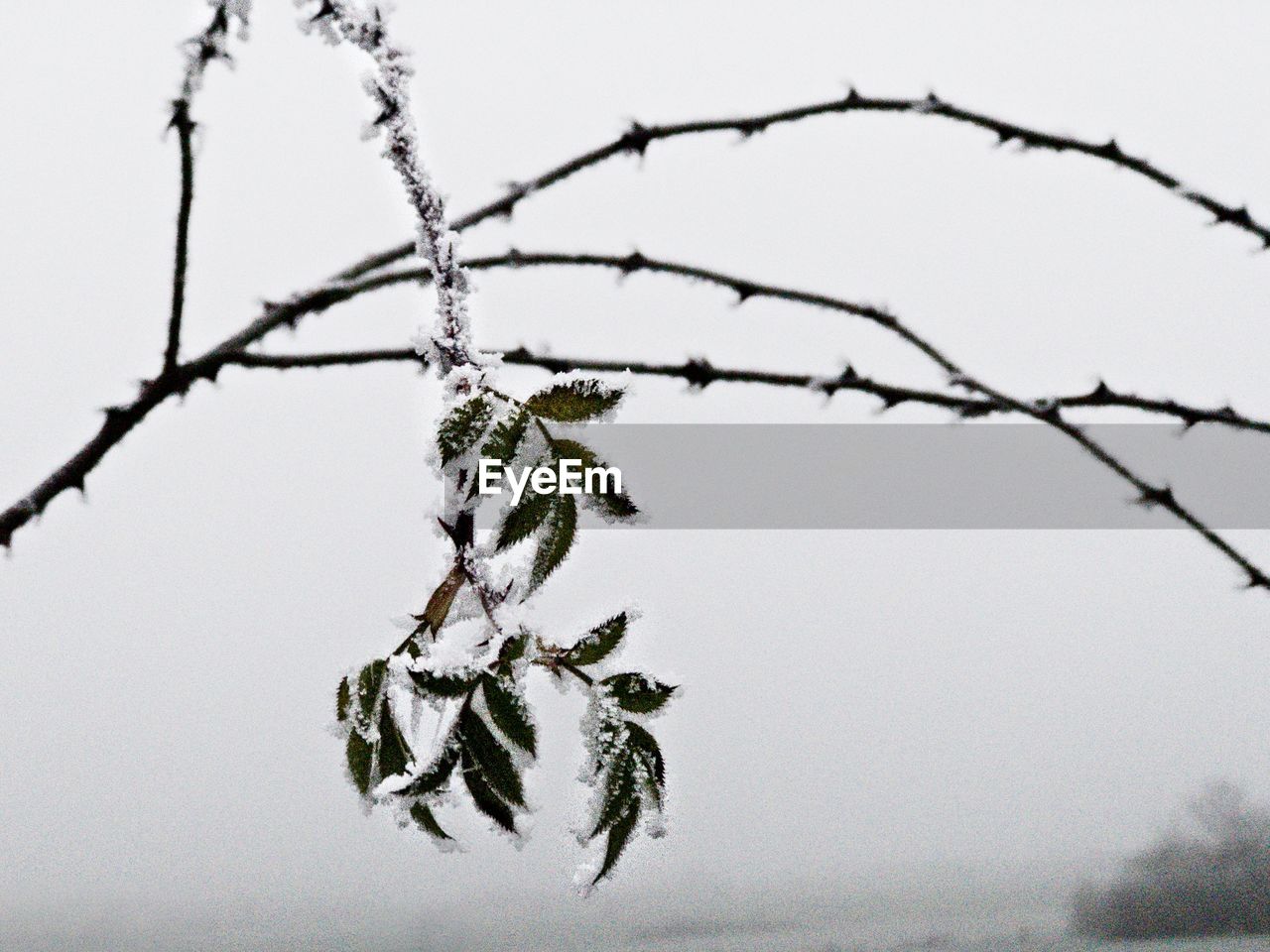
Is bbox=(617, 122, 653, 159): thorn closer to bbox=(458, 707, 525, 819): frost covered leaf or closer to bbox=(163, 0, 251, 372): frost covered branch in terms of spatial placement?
bbox=(163, 0, 251, 372): frost covered branch

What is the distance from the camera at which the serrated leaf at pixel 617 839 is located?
385 millimetres

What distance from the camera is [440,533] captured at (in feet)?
1.22

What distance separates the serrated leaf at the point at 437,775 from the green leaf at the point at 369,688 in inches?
0.9

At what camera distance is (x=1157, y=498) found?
26.4 inches

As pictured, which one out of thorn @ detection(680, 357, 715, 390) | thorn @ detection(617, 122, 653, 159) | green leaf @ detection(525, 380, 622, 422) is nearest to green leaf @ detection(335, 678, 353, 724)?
green leaf @ detection(525, 380, 622, 422)

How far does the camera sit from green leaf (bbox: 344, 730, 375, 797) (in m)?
0.37

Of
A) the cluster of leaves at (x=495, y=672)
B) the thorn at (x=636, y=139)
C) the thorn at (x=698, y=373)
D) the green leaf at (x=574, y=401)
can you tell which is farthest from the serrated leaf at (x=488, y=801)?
the thorn at (x=636, y=139)

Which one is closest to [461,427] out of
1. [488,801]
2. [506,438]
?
[506,438]

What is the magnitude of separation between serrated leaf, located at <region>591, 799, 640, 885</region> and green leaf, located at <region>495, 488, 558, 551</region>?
3.8 inches

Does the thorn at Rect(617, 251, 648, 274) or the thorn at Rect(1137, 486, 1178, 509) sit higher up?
the thorn at Rect(617, 251, 648, 274)

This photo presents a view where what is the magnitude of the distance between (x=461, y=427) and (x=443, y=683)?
8 centimetres

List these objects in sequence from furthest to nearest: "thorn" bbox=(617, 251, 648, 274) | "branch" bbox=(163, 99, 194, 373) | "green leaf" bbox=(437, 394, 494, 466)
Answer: "thorn" bbox=(617, 251, 648, 274) < "branch" bbox=(163, 99, 194, 373) < "green leaf" bbox=(437, 394, 494, 466)

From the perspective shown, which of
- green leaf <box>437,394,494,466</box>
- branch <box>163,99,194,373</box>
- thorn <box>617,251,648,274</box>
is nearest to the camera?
green leaf <box>437,394,494,466</box>

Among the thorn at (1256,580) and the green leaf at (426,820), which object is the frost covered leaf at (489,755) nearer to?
the green leaf at (426,820)
